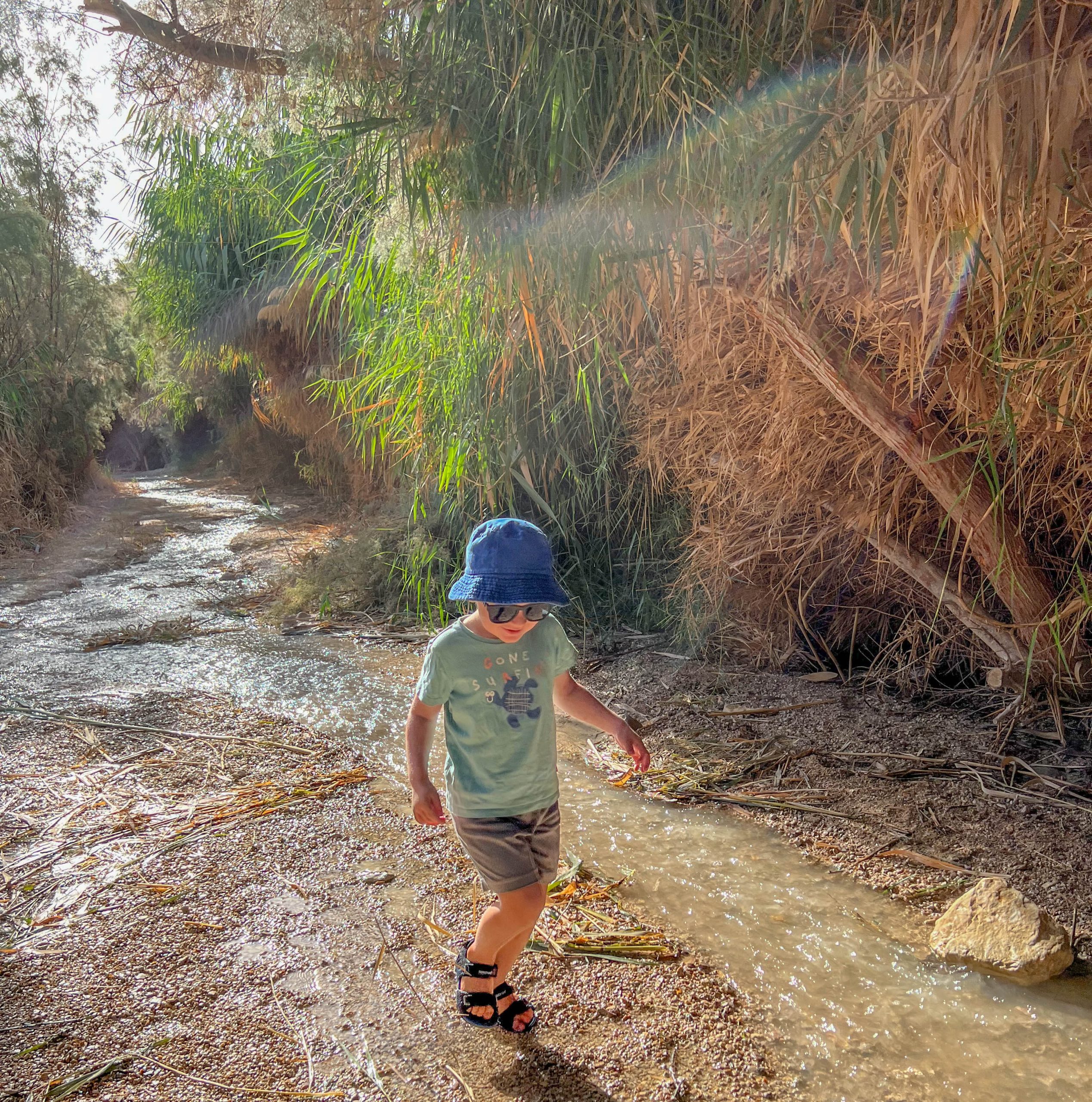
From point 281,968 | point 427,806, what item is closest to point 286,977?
point 281,968

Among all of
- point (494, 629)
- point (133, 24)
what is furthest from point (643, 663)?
point (133, 24)

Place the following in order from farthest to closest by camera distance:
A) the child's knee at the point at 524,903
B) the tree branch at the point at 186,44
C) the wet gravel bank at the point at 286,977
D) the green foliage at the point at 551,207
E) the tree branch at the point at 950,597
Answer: the tree branch at the point at 186,44 → the tree branch at the point at 950,597 → the green foliage at the point at 551,207 → the child's knee at the point at 524,903 → the wet gravel bank at the point at 286,977

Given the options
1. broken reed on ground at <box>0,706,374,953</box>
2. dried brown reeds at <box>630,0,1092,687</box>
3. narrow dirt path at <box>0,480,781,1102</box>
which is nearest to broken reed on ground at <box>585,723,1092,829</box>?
dried brown reeds at <box>630,0,1092,687</box>

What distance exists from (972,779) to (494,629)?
2113 mm

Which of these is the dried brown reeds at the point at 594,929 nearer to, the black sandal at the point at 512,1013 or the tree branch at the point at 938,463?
the black sandal at the point at 512,1013

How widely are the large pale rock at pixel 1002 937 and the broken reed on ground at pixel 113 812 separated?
214 centimetres

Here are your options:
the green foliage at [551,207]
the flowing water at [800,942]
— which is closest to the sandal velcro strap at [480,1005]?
the flowing water at [800,942]

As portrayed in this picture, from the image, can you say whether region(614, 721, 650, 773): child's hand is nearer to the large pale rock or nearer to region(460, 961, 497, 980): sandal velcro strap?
region(460, 961, 497, 980): sandal velcro strap

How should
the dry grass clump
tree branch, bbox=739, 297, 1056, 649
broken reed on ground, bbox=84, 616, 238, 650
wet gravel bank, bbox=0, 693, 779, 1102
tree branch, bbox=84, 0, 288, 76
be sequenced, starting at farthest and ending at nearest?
the dry grass clump, broken reed on ground, bbox=84, 616, 238, 650, tree branch, bbox=84, 0, 288, 76, tree branch, bbox=739, 297, 1056, 649, wet gravel bank, bbox=0, 693, 779, 1102

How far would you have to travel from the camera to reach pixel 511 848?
Result: 205 centimetres

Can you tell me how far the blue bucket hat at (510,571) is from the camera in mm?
1971

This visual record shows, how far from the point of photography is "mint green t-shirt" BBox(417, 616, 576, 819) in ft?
6.77

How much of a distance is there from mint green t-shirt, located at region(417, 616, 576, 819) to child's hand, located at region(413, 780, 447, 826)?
0.23 feet

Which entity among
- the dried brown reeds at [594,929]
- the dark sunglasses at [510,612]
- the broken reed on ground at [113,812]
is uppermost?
the dark sunglasses at [510,612]
